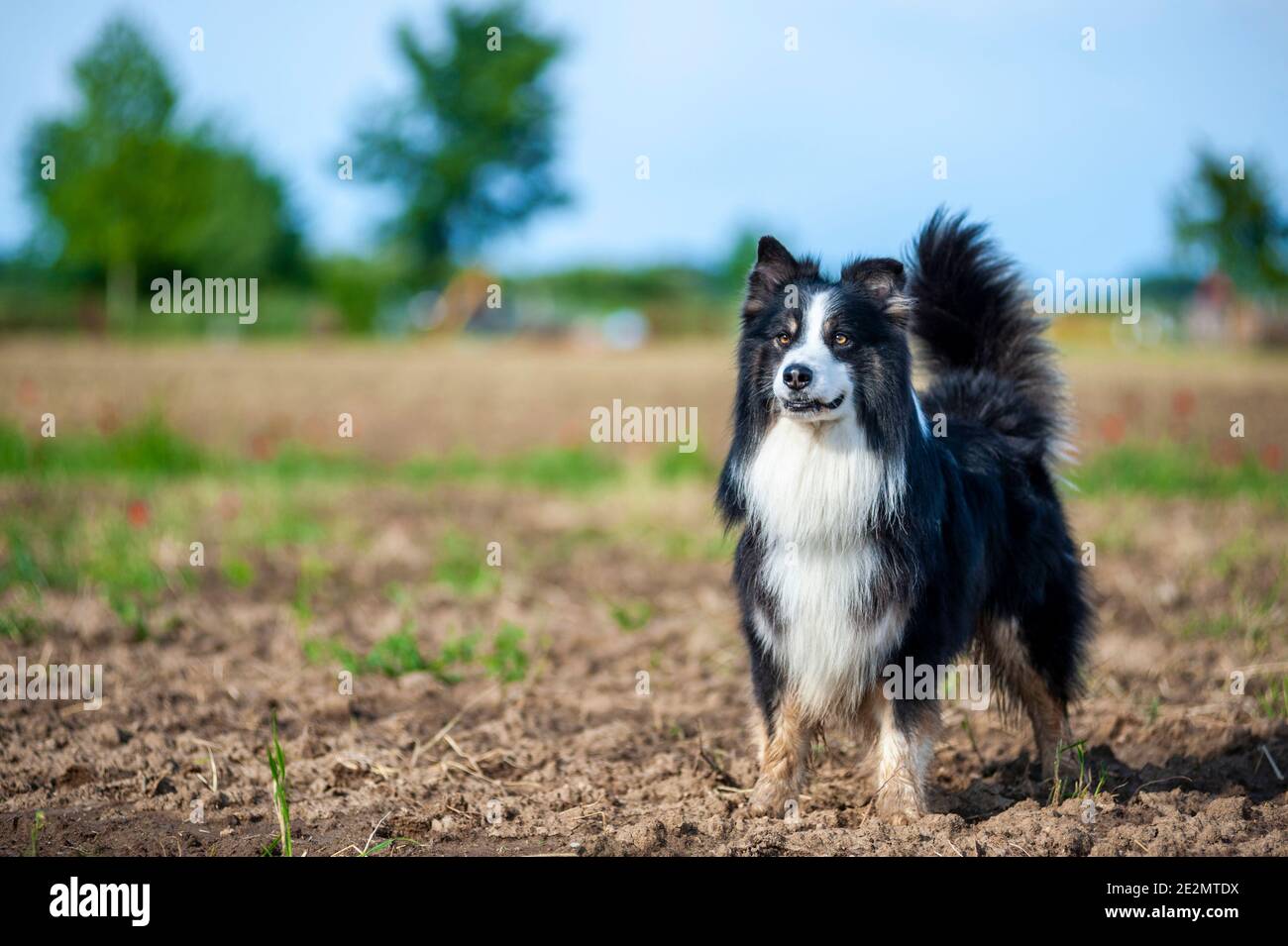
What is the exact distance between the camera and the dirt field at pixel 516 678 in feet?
13.9

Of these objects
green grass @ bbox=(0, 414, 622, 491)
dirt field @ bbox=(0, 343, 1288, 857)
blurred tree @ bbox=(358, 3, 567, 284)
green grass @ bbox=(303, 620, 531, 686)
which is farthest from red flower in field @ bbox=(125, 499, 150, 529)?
blurred tree @ bbox=(358, 3, 567, 284)

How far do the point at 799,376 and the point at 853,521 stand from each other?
24.6 inches

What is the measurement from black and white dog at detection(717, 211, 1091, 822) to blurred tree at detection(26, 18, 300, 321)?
40233 mm

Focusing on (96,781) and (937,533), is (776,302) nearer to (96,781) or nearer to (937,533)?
(937,533)

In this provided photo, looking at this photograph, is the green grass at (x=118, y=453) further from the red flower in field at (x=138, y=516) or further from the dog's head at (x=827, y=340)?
the dog's head at (x=827, y=340)

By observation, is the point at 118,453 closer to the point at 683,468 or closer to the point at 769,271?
the point at 683,468

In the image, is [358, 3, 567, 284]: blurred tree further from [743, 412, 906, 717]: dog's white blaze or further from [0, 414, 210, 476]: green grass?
[743, 412, 906, 717]: dog's white blaze

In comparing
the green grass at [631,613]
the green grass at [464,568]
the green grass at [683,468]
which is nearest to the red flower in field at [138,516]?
the green grass at [464,568]
